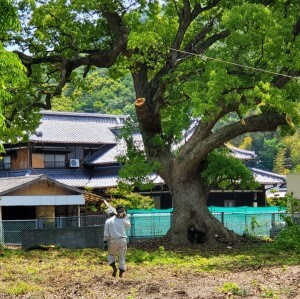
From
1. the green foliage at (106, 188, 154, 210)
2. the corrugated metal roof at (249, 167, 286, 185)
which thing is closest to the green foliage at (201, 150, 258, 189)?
the green foliage at (106, 188, 154, 210)

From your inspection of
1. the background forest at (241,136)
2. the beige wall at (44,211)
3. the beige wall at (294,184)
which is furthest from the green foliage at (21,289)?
the background forest at (241,136)

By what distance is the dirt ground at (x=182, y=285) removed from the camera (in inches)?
435

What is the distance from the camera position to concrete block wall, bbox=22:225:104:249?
77.8 ft

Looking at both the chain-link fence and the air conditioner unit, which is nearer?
the chain-link fence

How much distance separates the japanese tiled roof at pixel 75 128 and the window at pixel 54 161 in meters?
1.14

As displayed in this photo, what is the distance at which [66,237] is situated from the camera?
23.9 meters

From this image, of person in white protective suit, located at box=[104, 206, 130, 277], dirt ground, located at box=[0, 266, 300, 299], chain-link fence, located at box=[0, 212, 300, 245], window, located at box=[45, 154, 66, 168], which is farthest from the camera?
window, located at box=[45, 154, 66, 168]

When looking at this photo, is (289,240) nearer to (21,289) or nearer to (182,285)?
(182,285)

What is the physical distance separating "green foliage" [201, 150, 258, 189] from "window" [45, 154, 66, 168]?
64.9 ft

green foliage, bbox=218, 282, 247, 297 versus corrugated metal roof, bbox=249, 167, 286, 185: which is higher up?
corrugated metal roof, bbox=249, 167, 286, 185

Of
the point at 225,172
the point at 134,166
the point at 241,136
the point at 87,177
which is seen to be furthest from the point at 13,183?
the point at 241,136

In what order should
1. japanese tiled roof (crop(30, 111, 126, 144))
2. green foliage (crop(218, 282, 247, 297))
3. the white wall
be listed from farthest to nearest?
japanese tiled roof (crop(30, 111, 126, 144)), the white wall, green foliage (crop(218, 282, 247, 297))

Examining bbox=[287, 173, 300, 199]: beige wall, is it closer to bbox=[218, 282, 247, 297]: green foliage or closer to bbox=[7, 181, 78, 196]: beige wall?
bbox=[7, 181, 78, 196]: beige wall

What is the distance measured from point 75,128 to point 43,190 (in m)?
10.9
